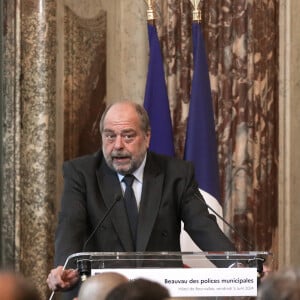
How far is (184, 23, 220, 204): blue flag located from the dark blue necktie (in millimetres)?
1463

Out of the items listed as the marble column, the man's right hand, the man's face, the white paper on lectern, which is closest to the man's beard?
the man's face

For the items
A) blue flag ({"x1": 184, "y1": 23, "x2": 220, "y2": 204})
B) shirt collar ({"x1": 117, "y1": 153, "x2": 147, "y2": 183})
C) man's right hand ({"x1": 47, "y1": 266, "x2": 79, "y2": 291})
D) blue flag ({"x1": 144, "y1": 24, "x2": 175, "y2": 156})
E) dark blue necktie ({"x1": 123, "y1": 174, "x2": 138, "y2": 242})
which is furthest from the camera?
blue flag ({"x1": 144, "y1": 24, "x2": 175, "y2": 156})

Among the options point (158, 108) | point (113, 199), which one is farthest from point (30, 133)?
point (113, 199)

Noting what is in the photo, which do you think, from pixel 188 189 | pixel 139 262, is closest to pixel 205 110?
pixel 188 189

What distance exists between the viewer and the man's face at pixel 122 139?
15.4 ft

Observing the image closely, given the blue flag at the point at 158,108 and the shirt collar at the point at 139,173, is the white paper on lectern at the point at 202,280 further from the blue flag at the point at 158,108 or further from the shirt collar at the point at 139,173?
the blue flag at the point at 158,108

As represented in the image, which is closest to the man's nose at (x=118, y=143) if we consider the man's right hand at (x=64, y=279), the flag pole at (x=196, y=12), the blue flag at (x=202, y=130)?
the man's right hand at (x=64, y=279)

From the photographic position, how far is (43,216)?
20.6ft

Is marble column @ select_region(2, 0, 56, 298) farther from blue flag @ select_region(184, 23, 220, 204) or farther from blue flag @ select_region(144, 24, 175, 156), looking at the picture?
blue flag @ select_region(184, 23, 220, 204)

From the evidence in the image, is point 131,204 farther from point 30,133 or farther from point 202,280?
point 30,133

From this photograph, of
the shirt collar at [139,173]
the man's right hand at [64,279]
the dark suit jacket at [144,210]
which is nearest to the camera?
the man's right hand at [64,279]

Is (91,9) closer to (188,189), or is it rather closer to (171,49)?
(171,49)

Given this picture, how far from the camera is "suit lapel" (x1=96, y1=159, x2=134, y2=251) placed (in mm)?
4559

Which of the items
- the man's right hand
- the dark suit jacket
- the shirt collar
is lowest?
the man's right hand
